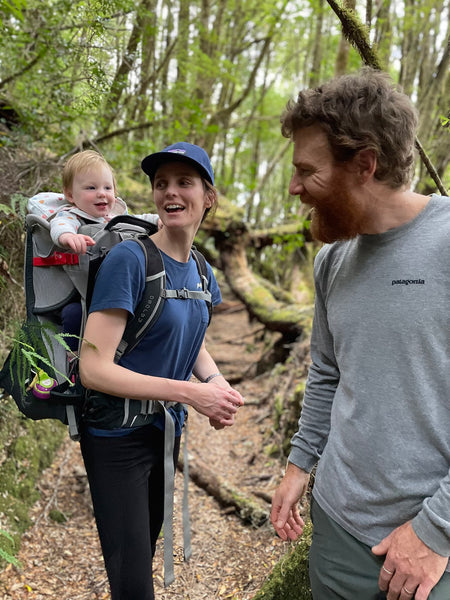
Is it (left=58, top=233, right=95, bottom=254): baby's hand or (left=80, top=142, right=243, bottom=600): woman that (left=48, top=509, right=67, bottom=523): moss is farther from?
(left=58, top=233, right=95, bottom=254): baby's hand

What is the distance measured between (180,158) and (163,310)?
67 centimetres

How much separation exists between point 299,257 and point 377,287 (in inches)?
381

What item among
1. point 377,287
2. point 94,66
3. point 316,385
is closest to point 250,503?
point 316,385

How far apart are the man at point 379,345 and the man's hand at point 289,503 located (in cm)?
13

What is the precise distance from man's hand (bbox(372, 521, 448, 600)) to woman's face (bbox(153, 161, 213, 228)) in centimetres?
141

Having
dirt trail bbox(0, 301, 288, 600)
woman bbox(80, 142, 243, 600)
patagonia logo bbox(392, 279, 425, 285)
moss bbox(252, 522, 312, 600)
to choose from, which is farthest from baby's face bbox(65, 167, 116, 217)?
dirt trail bbox(0, 301, 288, 600)

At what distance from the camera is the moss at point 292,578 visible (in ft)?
7.96

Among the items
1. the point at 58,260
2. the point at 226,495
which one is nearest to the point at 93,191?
the point at 58,260

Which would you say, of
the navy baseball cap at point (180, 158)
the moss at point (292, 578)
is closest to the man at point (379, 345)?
the navy baseball cap at point (180, 158)

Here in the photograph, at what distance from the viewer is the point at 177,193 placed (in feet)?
6.41

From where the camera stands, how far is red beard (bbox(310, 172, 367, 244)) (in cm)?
147

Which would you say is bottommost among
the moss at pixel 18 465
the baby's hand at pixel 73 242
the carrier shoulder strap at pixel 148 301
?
the moss at pixel 18 465

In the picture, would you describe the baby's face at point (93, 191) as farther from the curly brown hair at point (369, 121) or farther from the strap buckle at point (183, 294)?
the curly brown hair at point (369, 121)

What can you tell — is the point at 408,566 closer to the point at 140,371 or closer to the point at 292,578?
the point at 140,371
